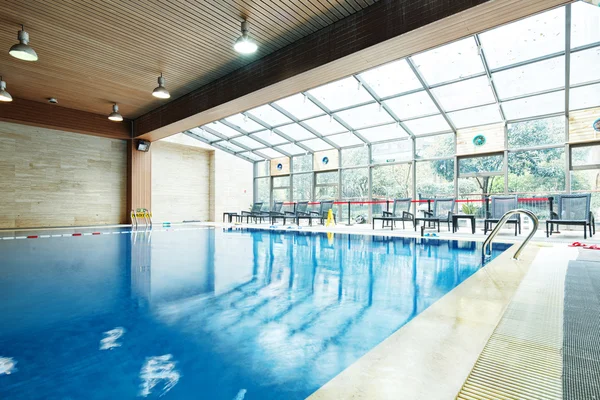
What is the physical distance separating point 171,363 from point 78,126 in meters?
11.4

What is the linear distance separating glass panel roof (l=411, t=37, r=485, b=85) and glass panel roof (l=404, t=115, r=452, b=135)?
1902 millimetres

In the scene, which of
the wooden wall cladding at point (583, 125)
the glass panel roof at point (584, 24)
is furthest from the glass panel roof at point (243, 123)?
the wooden wall cladding at point (583, 125)

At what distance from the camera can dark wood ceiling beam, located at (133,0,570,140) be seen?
4.37 metres

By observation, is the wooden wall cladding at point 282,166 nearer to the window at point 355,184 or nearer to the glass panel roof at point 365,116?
the window at point 355,184

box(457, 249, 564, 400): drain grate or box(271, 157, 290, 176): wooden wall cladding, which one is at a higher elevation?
box(271, 157, 290, 176): wooden wall cladding

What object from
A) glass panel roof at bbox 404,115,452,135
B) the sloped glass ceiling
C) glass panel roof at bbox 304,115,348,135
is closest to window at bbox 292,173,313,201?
the sloped glass ceiling

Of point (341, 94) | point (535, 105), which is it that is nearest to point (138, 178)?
point (341, 94)

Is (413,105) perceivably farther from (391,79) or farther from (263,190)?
(263,190)

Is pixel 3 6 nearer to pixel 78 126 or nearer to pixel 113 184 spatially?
pixel 78 126

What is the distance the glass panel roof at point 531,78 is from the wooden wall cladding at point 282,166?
27.6 ft

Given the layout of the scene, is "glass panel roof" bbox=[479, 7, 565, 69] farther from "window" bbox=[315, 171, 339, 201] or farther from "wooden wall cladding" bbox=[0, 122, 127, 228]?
"wooden wall cladding" bbox=[0, 122, 127, 228]

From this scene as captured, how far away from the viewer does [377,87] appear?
27.6 feet

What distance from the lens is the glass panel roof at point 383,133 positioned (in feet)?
34.3

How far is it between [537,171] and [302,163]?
26.8 feet
